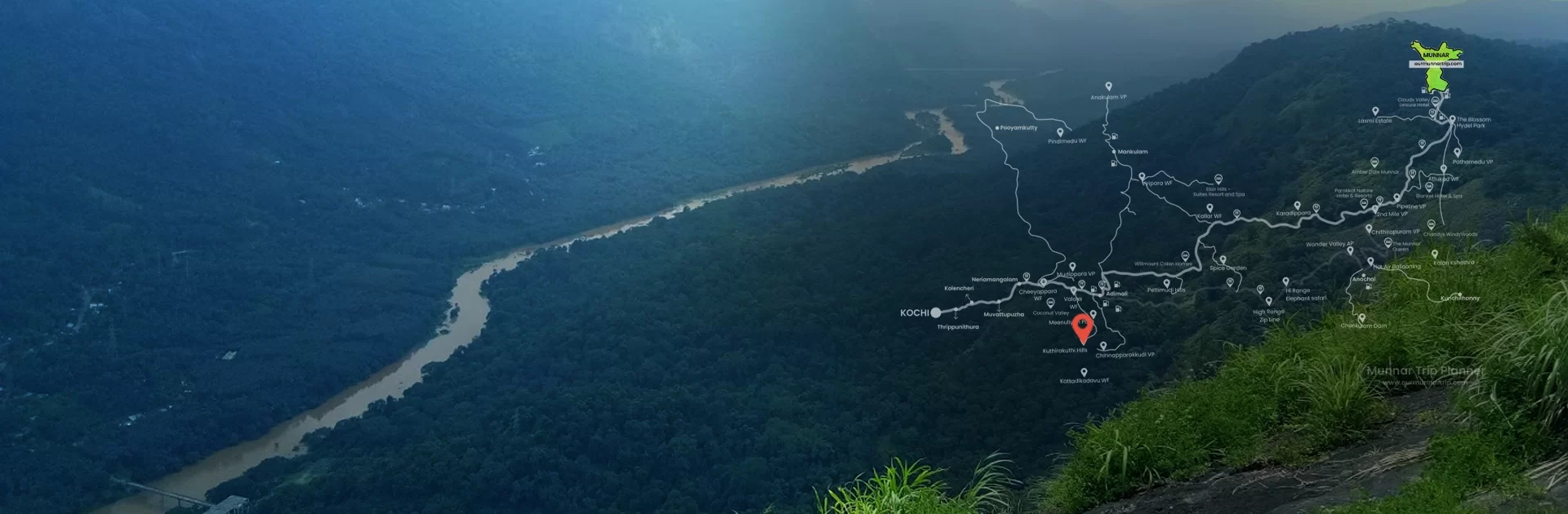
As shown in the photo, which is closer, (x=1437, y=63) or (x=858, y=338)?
(x=1437, y=63)

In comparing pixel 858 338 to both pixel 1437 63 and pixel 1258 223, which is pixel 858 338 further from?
pixel 1437 63

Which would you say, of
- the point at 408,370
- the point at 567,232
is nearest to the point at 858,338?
the point at 408,370

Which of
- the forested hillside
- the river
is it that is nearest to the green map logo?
the river

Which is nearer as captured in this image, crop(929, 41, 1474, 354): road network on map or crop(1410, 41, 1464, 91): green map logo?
crop(929, 41, 1474, 354): road network on map

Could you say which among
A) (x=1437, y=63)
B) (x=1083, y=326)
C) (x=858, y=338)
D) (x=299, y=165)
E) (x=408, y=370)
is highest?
(x=299, y=165)

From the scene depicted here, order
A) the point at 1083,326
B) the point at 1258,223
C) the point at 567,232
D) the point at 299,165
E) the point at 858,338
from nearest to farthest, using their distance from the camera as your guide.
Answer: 1. the point at 1083,326
2. the point at 1258,223
3. the point at 858,338
4. the point at 567,232
5. the point at 299,165

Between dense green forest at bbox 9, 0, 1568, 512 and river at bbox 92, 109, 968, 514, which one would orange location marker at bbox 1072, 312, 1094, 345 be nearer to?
dense green forest at bbox 9, 0, 1568, 512

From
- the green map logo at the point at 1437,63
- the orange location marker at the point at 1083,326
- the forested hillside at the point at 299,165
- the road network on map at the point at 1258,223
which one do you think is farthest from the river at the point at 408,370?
the orange location marker at the point at 1083,326

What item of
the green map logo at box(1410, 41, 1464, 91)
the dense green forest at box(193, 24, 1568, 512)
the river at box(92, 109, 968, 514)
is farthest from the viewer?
Result: the river at box(92, 109, 968, 514)
